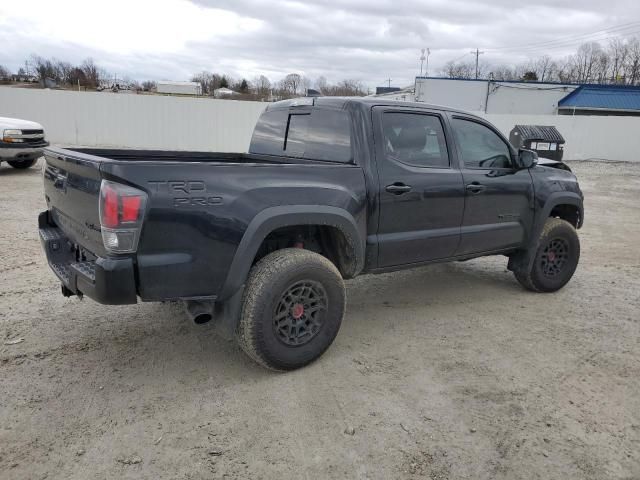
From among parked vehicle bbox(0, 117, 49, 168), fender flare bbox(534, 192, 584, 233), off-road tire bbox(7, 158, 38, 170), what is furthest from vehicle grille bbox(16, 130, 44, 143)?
fender flare bbox(534, 192, 584, 233)

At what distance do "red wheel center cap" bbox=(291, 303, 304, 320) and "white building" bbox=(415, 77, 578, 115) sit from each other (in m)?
35.8

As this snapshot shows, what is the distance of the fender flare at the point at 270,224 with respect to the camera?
10.5 ft

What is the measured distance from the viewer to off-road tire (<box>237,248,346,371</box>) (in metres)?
3.30

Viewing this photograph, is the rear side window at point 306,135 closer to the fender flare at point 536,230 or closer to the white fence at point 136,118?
the fender flare at point 536,230

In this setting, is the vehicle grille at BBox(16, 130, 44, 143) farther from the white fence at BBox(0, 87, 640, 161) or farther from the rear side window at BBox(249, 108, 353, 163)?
the rear side window at BBox(249, 108, 353, 163)

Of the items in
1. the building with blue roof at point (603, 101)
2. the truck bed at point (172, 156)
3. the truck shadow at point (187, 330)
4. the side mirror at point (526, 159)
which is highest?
the building with blue roof at point (603, 101)

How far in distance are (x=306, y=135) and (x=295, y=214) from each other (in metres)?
1.16

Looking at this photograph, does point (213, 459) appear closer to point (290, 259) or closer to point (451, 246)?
point (290, 259)

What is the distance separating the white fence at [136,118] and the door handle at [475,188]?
15.6 metres

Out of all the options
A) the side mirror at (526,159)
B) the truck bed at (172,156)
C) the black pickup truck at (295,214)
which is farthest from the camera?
the side mirror at (526,159)

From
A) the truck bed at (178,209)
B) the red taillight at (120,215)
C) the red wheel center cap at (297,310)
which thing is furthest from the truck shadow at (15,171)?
the red wheel center cap at (297,310)

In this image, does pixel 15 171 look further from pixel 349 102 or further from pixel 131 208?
pixel 131 208

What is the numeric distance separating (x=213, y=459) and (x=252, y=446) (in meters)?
0.22

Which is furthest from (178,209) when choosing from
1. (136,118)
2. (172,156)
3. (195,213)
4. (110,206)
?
(136,118)
